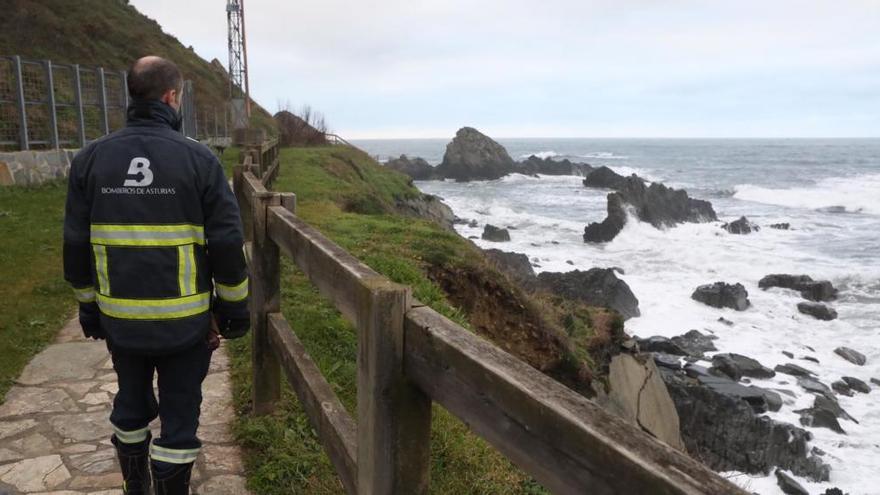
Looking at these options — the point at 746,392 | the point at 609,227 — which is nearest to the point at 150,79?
the point at 746,392

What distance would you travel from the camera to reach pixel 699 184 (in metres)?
65.2

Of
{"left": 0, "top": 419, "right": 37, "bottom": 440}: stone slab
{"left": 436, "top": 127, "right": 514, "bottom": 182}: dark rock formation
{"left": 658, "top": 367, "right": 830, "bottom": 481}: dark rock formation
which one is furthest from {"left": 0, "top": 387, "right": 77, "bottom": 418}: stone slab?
{"left": 436, "top": 127, "right": 514, "bottom": 182}: dark rock formation

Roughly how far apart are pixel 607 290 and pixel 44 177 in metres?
13.5

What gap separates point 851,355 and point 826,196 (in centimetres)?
4153

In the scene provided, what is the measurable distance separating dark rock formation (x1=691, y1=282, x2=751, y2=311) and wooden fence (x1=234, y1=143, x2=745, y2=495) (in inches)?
719

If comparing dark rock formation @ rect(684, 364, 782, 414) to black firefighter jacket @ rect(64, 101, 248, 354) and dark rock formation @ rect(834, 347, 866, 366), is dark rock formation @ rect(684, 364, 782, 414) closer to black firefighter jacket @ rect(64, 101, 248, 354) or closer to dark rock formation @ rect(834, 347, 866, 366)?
dark rock formation @ rect(834, 347, 866, 366)

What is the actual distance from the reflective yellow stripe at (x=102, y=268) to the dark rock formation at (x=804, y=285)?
22.5 metres

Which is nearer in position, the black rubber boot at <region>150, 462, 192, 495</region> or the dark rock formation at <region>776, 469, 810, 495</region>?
the black rubber boot at <region>150, 462, 192, 495</region>

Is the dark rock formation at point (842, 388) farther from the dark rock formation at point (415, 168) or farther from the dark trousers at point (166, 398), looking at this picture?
the dark rock formation at point (415, 168)

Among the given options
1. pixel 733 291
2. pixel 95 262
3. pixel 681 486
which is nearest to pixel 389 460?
pixel 681 486

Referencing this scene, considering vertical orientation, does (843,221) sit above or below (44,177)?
below

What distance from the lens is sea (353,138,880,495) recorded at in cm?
1291

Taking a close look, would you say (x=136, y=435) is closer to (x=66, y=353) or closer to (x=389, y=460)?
(x=389, y=460)

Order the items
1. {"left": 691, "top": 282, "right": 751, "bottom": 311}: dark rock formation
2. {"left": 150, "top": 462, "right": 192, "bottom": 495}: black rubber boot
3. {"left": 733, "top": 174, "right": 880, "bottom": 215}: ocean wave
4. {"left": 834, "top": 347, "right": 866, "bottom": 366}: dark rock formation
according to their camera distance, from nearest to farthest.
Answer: {"left": 150, "top": 462, "right": 192, "bottom": 495}: black rubber boot, {"left": 834, "top": 347, "right": 866, "bottom": 366}: dark rock formation, {"left": 691, "top": 282, "right": 751, "bottom": 311}: dark rock formation, {"left": 733, "top": 174, "right": 880, "bottom": 215}: ocean wave
